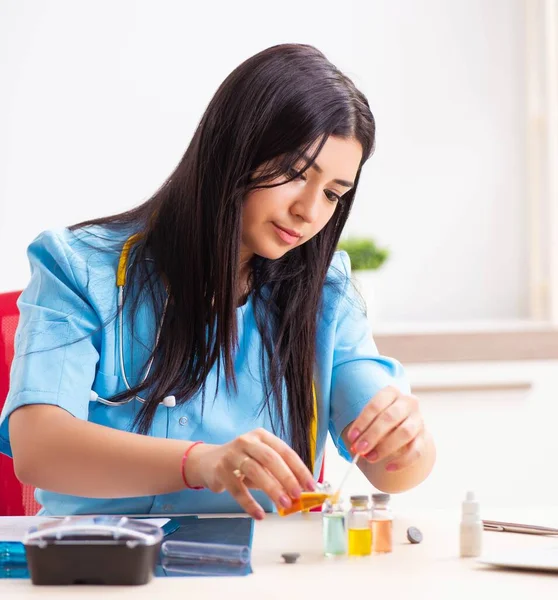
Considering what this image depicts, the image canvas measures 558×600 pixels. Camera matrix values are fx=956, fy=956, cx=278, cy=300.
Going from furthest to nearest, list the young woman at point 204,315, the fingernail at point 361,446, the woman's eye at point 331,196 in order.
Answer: the woman's eye at point 331,196, the young woman at point 204,315, the fingernail at point 361,446

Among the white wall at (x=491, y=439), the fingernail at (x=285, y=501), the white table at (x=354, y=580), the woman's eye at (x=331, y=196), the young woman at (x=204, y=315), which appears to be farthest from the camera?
the white wall at (x=491, y=439)

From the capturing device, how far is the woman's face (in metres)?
1.37

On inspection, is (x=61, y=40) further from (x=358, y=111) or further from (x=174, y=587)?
(x=174, y=587)

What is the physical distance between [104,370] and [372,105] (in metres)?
1.93

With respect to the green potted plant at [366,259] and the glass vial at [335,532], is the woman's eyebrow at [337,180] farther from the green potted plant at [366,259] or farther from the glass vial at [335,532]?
the green potted plant at [366,259]

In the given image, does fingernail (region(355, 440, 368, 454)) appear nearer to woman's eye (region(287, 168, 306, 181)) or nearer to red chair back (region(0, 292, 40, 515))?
woman's eye (region(287, 168, 306, 181))

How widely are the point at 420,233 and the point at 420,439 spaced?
6.17 feet

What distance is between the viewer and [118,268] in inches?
56.1

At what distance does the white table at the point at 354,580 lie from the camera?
0.90 meters

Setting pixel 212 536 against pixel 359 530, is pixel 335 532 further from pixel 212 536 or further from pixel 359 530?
pixel 212 536

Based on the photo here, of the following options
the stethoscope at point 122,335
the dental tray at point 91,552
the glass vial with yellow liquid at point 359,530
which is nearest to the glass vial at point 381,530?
the glass vial with yellow liquid at point 359,530

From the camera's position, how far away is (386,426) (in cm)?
116

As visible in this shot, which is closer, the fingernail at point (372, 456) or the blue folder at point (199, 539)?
the blue folder at point (199, 539)

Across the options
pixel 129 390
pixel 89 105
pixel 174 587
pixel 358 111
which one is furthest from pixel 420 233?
pixel 174 587
